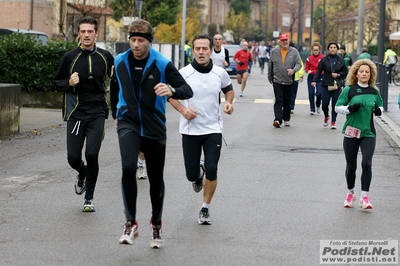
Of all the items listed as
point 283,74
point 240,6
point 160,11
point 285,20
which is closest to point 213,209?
point 283,74

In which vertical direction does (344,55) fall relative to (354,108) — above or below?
above

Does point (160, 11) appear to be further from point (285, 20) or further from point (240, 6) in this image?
point (285, 20)

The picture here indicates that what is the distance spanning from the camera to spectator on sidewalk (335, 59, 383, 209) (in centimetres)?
923

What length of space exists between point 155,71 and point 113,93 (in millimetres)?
572

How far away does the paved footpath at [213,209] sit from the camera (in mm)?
6953

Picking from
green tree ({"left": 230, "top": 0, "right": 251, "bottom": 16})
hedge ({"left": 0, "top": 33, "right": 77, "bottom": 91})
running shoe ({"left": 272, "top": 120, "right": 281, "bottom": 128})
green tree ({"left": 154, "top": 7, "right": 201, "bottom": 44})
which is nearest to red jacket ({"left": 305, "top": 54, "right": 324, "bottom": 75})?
running shoe ({"left": 272, "top": 120, "right": 281, "bottom": 128})

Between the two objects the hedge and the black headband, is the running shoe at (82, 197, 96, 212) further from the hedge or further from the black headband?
the hedge

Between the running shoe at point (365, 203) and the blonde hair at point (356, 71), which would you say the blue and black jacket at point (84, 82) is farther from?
the running shoe at point (365, 203)

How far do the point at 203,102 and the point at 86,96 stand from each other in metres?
1.28

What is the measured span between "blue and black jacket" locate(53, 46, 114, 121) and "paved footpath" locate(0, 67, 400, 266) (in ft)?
3.22

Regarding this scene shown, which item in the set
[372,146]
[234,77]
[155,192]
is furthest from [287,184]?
[234,77]

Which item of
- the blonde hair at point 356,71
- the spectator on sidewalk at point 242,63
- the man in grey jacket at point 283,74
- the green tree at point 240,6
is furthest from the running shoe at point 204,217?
the green tree at point 240,6

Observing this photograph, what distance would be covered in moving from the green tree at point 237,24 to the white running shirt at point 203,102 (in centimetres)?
9010

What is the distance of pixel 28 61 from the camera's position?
68.6 ft
